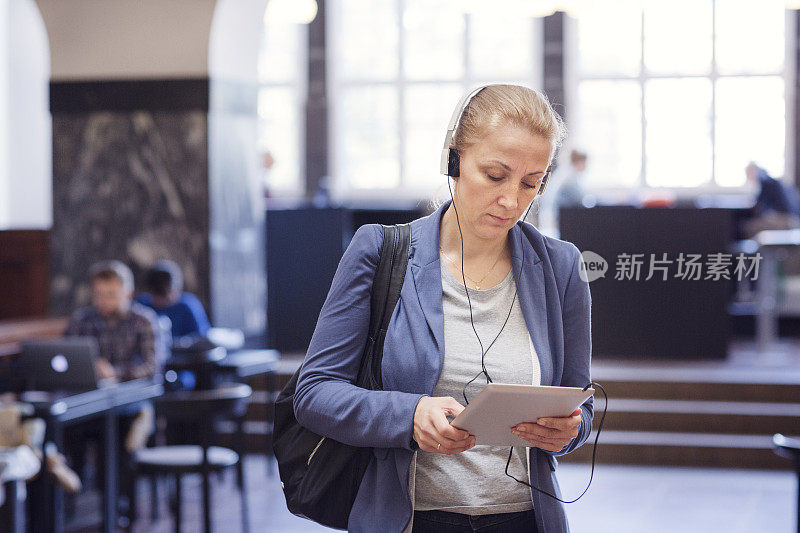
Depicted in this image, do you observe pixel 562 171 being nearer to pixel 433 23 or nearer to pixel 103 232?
pixel 433 23

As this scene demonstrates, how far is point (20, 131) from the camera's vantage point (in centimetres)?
1010

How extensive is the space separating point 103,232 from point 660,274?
587 cm

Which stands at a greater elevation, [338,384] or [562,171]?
[562,171]

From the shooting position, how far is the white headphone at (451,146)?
1581mm

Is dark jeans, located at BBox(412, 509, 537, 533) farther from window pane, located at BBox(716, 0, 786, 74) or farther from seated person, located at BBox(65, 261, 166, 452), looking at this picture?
window pane, located at BBox(716, 0, 786, 74)

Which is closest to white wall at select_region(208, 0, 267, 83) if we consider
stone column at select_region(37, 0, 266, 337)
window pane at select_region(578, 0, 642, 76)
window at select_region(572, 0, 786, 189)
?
stone column at select_region(37, 0, 266, 337)

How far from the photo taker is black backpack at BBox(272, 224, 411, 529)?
1561mm

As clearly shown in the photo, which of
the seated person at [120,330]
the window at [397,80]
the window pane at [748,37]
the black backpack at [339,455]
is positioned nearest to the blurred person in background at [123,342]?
the seated person at [120,330]

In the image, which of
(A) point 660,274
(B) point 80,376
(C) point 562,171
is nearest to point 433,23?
(C) point 562,171

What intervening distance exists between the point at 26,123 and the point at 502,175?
957 cm

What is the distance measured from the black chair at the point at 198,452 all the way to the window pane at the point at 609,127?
8.92m

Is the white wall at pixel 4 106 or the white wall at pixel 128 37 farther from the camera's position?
the white wall at pixel 4 106

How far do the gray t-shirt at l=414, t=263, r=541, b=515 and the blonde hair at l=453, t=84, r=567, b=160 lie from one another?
26 cm

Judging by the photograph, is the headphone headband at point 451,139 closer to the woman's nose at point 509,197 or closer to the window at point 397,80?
the woman's nose at point 509,197
